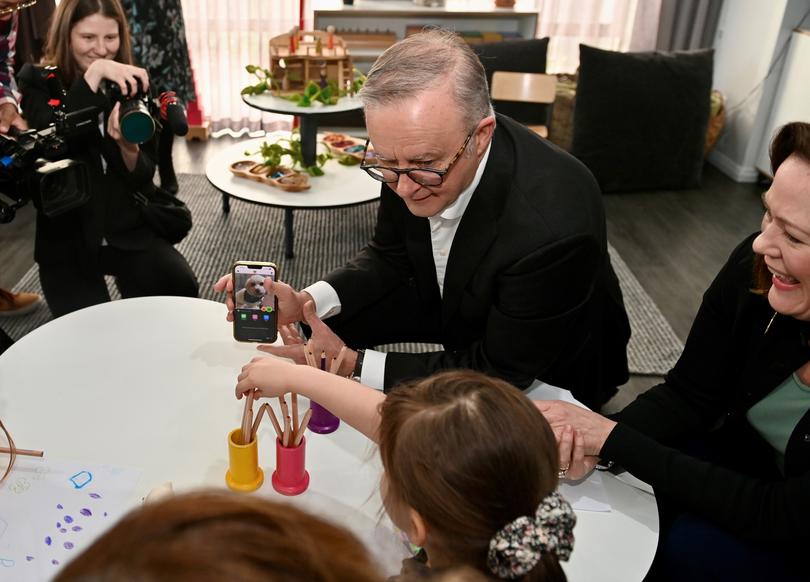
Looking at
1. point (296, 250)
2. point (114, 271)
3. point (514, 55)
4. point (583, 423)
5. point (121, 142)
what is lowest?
point (296, 250)

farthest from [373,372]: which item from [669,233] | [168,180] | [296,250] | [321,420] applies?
[669,233]

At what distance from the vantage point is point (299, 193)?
2.80 m

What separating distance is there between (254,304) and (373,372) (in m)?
0.25

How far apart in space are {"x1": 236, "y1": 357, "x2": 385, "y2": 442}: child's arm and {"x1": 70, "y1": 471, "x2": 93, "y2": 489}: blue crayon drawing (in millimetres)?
260

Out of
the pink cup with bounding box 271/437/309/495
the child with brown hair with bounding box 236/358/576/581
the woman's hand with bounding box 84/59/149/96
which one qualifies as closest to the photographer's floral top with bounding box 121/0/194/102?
the woman's hand with bounding box 84/59/149/96

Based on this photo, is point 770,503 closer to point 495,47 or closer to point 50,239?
point 50,239

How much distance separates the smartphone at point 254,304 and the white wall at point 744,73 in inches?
135

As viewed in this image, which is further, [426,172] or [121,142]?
[121,142]

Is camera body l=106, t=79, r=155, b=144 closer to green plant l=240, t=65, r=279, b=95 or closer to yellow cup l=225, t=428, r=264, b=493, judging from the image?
yellow cup l=225, t=428, r=264, b=493

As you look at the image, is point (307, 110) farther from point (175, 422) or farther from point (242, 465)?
point (242, 465)

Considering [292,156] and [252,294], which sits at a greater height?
[252,294]

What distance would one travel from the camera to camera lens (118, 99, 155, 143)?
182 cm

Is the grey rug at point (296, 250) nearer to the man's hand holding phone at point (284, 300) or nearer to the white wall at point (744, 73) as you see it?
the man's hand holding phone at point (284, 300)

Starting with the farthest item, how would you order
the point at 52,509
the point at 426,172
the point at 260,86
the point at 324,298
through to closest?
the point at 260,86
the point at 324,298
the point at 426,172
the point at 52,509
